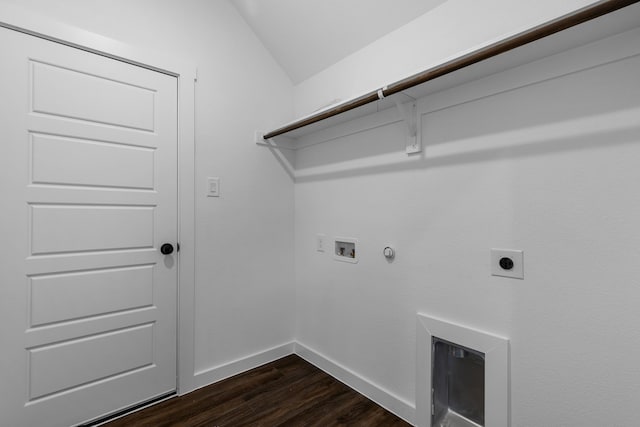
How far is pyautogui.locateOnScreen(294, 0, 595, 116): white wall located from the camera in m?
1.13

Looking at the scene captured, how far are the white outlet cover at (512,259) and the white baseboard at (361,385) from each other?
0.84 metres

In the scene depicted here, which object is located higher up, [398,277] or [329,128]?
[329,128]

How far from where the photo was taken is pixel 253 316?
2082 millimetres

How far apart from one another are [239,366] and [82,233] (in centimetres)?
125

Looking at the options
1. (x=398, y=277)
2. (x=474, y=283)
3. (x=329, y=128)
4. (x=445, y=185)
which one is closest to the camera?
(x=474, y=283)

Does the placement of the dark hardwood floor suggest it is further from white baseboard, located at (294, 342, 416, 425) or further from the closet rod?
the closet rod

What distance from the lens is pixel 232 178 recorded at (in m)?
1.99

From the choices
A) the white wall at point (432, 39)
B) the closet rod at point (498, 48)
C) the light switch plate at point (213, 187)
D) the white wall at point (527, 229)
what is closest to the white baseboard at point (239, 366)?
the white wall at point (527, 229)

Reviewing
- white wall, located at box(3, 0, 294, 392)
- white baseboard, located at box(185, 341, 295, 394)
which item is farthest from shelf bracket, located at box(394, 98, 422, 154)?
white baseboard, located at box(185, 341, 295, 394)

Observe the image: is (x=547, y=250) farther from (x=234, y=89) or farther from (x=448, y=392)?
(x=234, y=89)

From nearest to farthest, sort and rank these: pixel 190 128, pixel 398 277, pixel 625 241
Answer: pixel 625 241
pixel 398 277
pixel 190 128

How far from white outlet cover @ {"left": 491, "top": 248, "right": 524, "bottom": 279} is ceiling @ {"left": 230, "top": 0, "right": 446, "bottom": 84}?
47.0 inches

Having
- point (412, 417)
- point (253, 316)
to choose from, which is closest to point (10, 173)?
point (253, 316)

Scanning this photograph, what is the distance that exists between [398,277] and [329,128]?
1068 millimetres
